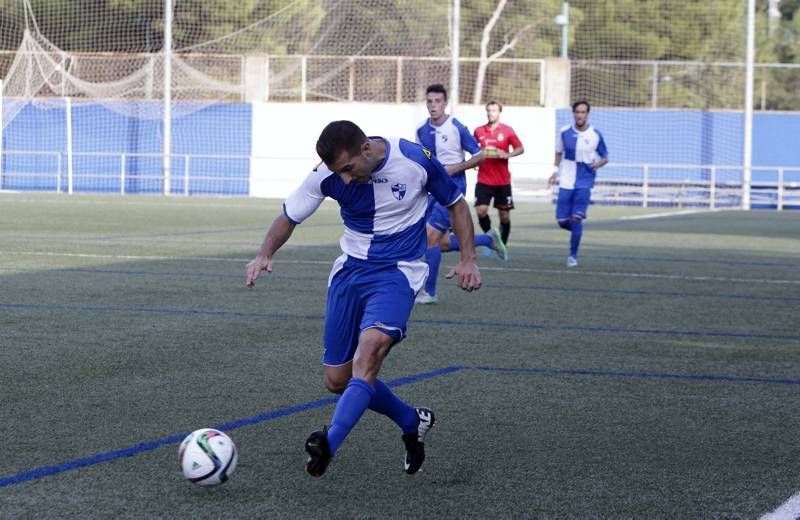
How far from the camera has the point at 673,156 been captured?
4166cm

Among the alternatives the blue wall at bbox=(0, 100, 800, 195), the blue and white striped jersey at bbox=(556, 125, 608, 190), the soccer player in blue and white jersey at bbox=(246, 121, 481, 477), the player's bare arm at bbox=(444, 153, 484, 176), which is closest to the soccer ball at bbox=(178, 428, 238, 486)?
the soccer player in blue and white jersey at bbox=(246, 121, 481, 477)

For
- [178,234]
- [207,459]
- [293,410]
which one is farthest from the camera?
[178,234]

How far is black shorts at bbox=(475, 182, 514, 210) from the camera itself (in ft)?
55.2

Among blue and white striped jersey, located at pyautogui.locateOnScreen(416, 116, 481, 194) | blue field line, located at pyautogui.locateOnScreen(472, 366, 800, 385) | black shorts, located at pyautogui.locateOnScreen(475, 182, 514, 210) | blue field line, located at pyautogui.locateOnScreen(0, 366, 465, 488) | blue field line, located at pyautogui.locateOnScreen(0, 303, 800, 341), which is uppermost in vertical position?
blue and white striped jersey, located at pyautogui.locateOnScreen(416, 116, 481, 194)

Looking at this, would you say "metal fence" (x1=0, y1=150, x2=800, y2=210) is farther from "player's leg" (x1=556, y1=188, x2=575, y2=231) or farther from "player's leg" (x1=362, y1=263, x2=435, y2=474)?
"player's leg" (x1=362, y1=263, x2=435, y2=474)

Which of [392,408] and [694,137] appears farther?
[694,137]

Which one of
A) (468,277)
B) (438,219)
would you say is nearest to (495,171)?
(438,219)

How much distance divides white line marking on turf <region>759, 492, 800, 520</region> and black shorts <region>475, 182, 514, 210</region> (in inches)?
465

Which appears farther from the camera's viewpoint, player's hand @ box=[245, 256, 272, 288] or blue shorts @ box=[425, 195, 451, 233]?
blue shorts @ box=[425, 195, 451, 233]

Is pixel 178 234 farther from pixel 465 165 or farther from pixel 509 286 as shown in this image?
pixel 465 165

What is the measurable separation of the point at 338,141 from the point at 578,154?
1183 cm

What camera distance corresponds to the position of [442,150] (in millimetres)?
13133

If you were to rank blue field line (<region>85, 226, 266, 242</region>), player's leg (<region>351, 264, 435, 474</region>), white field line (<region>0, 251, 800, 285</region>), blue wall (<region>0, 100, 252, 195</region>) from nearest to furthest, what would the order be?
player's leg (<region>351, 264, 435, 474</region>) < white field line (<region>0, 251, 800, 285</region>) < blue field line (<region>85, 226, 266, 242</region>) < blue wall (<region>0, 100, 252, 195</region>)

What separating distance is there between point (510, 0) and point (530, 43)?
2.13 metres
